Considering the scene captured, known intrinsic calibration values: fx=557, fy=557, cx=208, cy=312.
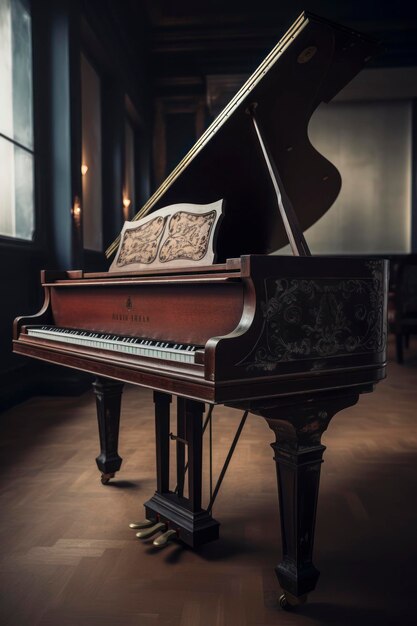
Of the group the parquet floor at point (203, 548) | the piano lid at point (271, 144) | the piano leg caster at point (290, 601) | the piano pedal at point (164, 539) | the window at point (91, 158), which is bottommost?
the parquet floor at point (203, 548)

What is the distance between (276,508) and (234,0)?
7.22 meters

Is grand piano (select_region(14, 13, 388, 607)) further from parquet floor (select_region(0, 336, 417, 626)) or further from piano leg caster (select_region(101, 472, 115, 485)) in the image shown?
parquet floor (select_region(0, 336, 417, 626))

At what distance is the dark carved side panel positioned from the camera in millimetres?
1492

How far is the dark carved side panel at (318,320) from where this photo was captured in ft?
4.90

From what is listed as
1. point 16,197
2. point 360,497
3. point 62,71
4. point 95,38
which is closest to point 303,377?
point 360,497

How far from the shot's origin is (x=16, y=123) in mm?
4512

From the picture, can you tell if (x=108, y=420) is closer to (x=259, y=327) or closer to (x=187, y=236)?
(x=187, y=236)

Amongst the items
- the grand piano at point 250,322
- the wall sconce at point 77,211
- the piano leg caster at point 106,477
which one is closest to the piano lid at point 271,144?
the grand piano at point 250,322

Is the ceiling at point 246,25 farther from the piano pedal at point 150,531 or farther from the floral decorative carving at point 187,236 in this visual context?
the piano pedal at point 150,531

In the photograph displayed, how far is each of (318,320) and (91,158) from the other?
529 centimetres

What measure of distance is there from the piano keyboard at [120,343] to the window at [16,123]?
2.25 m

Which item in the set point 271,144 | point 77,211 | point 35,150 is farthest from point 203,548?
point 35,150

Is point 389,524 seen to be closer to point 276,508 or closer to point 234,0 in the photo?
point 276,508

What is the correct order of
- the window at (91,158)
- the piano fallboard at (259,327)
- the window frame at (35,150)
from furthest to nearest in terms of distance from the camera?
the window at (91,158) → the window frame at (35,150) → the piano fallboard at (259,327)
